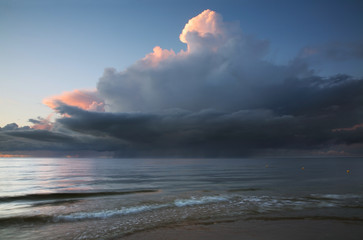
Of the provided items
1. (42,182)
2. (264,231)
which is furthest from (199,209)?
(42,182)

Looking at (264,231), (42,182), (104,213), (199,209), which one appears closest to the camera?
(264,231)

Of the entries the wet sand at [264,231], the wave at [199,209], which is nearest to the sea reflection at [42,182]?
the wave at [199,209]

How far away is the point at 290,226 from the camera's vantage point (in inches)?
521

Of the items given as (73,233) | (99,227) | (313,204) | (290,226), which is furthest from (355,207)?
(73,233)

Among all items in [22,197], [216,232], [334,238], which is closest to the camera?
[334,238]

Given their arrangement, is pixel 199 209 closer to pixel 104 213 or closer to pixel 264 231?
pixel 264 231

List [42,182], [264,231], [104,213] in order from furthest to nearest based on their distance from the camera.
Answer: [42,182] → [104,213] → [264,231]

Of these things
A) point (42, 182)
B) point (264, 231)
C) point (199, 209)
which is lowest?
point (42, 182)

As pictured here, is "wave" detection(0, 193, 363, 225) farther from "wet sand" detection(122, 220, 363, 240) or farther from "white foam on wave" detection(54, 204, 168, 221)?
"wet sand" detection(122, 220, 363, 240)

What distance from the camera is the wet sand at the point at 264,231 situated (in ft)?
37.2

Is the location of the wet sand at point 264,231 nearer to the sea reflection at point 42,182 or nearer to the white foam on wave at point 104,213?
the white foam on wave at point 104,213

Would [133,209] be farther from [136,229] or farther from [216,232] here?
[216,232]

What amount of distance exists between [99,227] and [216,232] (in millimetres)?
7156

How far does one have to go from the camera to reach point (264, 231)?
12.3m
